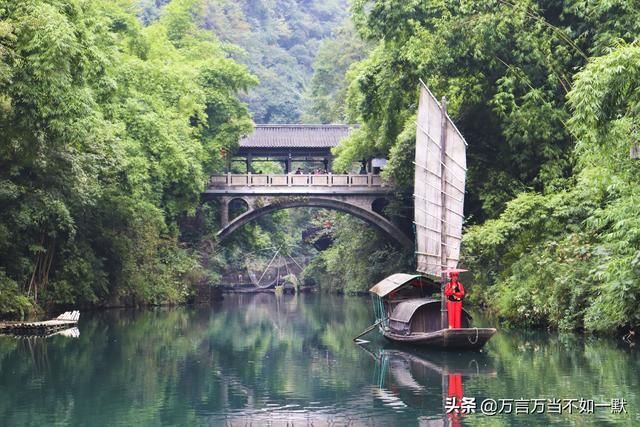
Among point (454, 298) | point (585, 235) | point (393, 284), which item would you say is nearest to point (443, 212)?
point (454, 298)

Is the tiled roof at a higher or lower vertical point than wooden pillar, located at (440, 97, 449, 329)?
higher

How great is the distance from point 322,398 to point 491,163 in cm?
1472

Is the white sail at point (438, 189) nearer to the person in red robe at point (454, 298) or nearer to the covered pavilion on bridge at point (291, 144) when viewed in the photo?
the person in red robe at point (454, 298)

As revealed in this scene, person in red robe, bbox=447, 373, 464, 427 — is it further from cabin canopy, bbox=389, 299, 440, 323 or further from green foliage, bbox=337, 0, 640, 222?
green foliage, bbox=337, 0, 640, 222

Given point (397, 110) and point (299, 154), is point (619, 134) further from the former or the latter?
point (299, 154)

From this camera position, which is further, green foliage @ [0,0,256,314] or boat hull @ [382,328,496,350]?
green foliage @ [0,0,256,314]

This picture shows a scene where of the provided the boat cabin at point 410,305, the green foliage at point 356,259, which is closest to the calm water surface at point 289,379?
the boat cabin at point 410,305

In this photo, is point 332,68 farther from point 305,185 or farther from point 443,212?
point 443,212

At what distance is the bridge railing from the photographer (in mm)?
31688

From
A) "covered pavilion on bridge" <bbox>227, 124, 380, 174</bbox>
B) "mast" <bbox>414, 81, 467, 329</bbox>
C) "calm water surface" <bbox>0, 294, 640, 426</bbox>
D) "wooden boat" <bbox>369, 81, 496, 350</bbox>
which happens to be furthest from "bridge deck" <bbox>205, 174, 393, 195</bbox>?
"mast" <bbox>414, 81, 467, 329</bbox>

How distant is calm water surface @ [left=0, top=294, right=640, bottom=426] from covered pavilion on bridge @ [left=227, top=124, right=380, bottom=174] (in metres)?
16.9

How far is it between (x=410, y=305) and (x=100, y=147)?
27.4 feet

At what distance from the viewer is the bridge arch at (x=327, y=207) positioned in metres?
31.8

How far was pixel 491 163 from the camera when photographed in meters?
24.4
